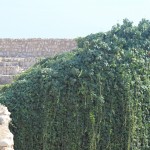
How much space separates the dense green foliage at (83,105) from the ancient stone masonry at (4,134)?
67 cm

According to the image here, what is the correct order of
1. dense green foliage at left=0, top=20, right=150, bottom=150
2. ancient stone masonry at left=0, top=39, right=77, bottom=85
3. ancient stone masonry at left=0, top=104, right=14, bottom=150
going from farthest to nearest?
ancient stone masonry at left=0, top=39, right=77, bottom=85 < dense green foliage at left=0, top=20, right=150, bottom=150 < ancient stone masonry at left=0, top=104, right=14, bottom=150

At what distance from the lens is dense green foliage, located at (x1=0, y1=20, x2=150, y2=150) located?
893 cm

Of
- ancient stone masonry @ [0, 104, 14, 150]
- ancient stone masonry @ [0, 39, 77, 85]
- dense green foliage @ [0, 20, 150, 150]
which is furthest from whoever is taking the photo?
ancient stone masonry @ [0, 39, 77, 85]

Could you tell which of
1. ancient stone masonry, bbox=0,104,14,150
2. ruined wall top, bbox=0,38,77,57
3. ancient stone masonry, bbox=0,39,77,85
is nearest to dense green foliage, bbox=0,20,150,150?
ancient stone masonry, bbox=0,104,14,150

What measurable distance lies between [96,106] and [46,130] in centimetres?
85

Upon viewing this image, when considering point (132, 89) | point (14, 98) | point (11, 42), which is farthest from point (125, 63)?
point (11, 42)

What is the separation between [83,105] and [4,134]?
7.99 ft

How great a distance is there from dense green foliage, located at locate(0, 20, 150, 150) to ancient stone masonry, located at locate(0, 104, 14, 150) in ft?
2.19

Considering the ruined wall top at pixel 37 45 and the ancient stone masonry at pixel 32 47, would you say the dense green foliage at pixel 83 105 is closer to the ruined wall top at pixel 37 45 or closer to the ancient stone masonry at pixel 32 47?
the ancient stone masonry at pixel 32 47

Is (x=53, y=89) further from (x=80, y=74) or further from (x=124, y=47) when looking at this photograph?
(x=124, y=47)

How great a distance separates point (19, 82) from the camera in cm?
921

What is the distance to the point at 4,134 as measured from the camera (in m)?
6.72

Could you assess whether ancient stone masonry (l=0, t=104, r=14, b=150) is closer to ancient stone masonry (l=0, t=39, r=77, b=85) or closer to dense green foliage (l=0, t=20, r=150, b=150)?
dense green foliage (l=0, t=20, r=150, b=150)

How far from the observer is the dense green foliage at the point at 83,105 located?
29.3ft
